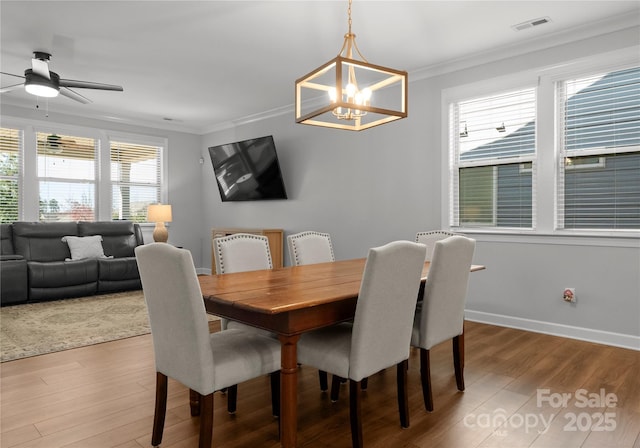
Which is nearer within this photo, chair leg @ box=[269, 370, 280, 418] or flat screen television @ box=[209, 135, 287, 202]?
chair leg @ box=[269, 370, 280, 418]

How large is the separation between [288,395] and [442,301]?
1062 mm

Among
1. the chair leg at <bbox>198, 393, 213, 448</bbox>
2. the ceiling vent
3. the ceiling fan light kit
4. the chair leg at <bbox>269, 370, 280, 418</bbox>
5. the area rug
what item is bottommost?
the area rug

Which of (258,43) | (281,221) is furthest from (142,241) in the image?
(258,43)

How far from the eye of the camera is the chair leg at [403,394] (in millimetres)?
2051

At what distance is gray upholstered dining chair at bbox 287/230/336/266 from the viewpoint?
326cm

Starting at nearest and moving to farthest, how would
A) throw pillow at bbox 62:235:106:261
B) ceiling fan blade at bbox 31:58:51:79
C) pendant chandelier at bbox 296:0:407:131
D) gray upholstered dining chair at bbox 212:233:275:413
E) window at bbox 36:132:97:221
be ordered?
pendant chandelier at bbox 296:0:407:131 → gray upholstered dining chair at bbox 212:233:275:413 → ceiling fan blade at bbox 31:58:51:79 → throw pillow at bbox 62:235:106:261 → window at bbox 36:132:97:221

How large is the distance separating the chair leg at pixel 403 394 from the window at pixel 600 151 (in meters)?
2.48

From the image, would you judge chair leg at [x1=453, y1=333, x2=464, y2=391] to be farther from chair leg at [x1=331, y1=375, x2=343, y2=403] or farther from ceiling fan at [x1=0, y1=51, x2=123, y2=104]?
ceiling fan at [x1=0, y1=51, x2=123, y2=104]

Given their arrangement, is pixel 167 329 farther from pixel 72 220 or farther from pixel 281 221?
pixel 72 220

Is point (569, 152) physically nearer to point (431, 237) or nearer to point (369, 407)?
point (431, 237)

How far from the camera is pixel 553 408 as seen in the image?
231 cm

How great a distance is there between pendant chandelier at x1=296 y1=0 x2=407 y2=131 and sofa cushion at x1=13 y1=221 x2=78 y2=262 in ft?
12.1

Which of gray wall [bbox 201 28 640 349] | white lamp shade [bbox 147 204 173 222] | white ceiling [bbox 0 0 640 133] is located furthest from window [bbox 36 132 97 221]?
gray wall [bbox 201 28 640 349]

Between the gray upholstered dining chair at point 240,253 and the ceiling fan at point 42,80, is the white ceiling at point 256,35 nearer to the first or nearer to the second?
the ceiling fan at point 42,80
